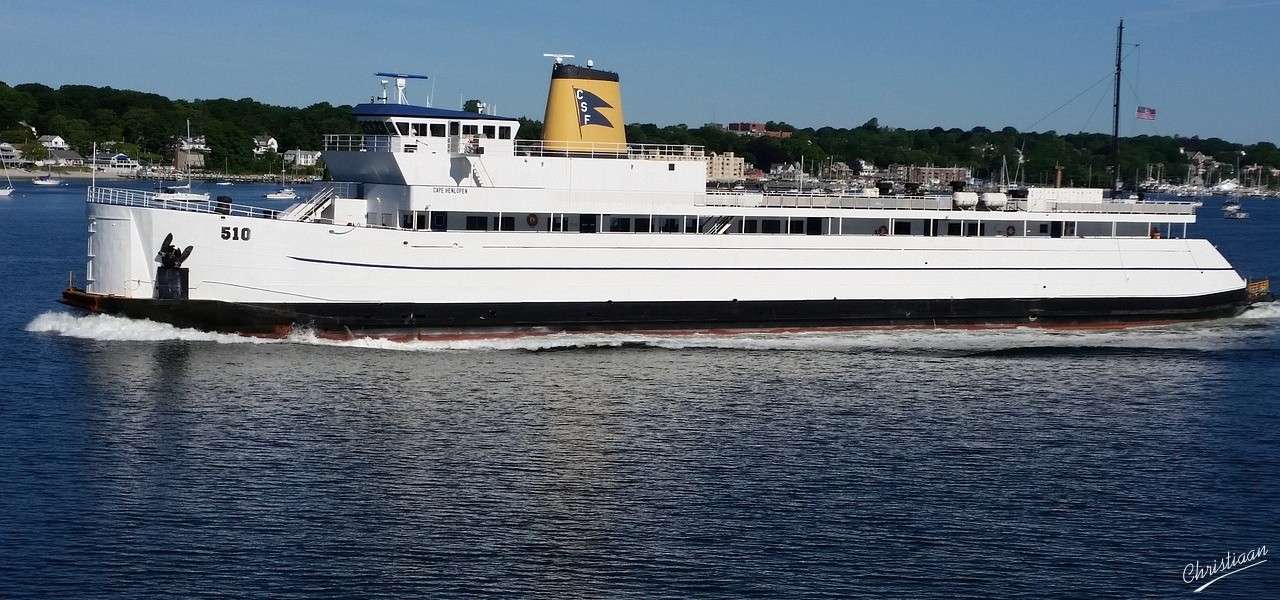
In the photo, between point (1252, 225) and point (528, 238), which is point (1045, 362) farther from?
point (1252, 225)

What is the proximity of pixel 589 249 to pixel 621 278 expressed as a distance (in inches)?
44.4

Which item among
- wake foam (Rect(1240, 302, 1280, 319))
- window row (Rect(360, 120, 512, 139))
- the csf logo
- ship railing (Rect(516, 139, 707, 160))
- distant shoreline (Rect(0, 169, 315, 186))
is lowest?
wake foam (Rect(1240, 302, 1280, 319))

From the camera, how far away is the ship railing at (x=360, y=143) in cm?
3419

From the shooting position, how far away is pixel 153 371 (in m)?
28.5

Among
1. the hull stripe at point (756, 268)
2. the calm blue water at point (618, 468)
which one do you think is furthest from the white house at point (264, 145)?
the hull stripe at point (756, 268)

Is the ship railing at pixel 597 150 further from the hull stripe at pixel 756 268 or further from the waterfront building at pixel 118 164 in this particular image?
the waterfront building at pixel 118 164

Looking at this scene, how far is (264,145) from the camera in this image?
17862 centimetres

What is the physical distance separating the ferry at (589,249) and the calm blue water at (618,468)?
112 centimetres

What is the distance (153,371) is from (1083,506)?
18832 millimetres

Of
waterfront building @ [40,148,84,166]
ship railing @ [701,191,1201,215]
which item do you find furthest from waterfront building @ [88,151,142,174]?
ship railing @ [701,191,1201,215]

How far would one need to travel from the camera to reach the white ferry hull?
31562 mm

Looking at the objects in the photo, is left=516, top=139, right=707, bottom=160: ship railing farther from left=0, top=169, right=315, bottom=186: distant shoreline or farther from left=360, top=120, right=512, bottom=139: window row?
left=0, top=169, right=315, bottom=186: distant shoreline

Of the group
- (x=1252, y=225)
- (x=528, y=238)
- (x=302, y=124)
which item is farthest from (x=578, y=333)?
(x=302, y=124)

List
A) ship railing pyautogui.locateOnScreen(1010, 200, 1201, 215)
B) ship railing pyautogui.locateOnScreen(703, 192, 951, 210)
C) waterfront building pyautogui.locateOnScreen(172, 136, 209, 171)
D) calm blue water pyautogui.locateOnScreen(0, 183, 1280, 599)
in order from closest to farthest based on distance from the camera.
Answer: calm blue water pyautogui.locateOnScreen(0, 183, 1280, 599) → ship railing pyautogui.locateOnScreen(703, 192, 951, 210) → ship railing pyautogui.locateOnScreen(1010, 200, 1201, 215) → waterfront building pyautogui.locateOnScreen(172, 136, 209, 171)
